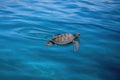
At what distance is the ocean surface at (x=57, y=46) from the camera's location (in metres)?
6.79

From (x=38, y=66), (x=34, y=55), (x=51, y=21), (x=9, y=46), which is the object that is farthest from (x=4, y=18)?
(x=38, y=66)

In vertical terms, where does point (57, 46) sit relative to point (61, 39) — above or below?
below

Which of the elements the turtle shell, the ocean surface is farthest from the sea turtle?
the ocean surface

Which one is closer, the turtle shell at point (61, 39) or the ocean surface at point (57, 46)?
the ocean surface at point (57, 46)

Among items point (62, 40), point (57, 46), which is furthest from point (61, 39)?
point (57, 46)

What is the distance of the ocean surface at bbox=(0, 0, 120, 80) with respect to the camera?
6.79m

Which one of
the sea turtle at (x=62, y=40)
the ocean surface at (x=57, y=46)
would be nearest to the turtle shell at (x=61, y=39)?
the sea turtle at (x=62, y=40)

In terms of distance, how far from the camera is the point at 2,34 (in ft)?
30.5

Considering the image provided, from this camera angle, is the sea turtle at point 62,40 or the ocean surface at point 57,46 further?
the sea turtle at point 62,40

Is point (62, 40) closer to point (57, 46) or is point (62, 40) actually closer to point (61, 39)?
point (61, 39)

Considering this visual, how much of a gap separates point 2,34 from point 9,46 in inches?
47.4

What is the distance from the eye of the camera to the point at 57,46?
27.9 ft

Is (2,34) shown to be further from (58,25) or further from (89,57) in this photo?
(89,57)

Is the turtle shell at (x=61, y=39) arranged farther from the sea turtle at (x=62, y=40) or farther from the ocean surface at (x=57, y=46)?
the ocean surface at (x=57, y=46)
